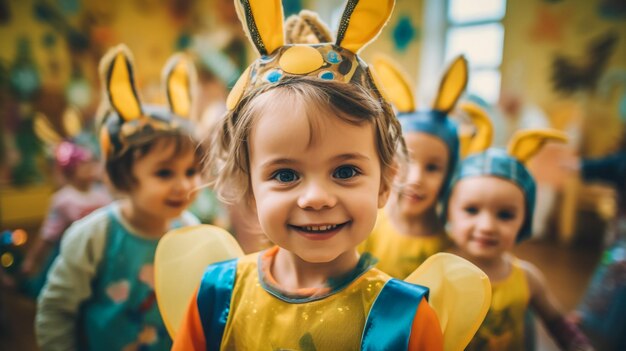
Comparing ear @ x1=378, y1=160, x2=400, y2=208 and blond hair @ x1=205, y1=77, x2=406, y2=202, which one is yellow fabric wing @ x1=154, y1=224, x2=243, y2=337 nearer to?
blond hair @ x1=205, y1=77, x2=406, y2=202

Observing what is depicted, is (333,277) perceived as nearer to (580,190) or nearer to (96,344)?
(96,344)

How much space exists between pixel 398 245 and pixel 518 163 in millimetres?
333

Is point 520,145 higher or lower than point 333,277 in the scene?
higher

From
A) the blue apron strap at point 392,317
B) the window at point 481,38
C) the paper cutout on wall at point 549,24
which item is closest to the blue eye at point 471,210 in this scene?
the blue apron strap at point 392,317

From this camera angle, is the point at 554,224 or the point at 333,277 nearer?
the point at 333,277

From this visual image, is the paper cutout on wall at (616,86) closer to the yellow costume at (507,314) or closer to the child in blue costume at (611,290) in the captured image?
the child in blue costume at (611,290)

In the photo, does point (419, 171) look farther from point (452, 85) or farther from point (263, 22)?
point (263, 22)

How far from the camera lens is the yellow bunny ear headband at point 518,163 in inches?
33.6

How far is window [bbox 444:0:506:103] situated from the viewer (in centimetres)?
268

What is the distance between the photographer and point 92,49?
13.2 ft

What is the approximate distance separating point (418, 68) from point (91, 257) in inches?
124

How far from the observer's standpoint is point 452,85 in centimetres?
90

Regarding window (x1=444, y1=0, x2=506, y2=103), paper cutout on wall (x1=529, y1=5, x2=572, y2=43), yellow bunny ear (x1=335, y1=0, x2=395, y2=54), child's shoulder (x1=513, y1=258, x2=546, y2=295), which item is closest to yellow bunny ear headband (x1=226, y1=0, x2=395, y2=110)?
yellow bunny ear (x1=335, y1=0, x2=395, y2=54)

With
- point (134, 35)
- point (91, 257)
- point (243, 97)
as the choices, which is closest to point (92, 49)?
point (134, 35)
